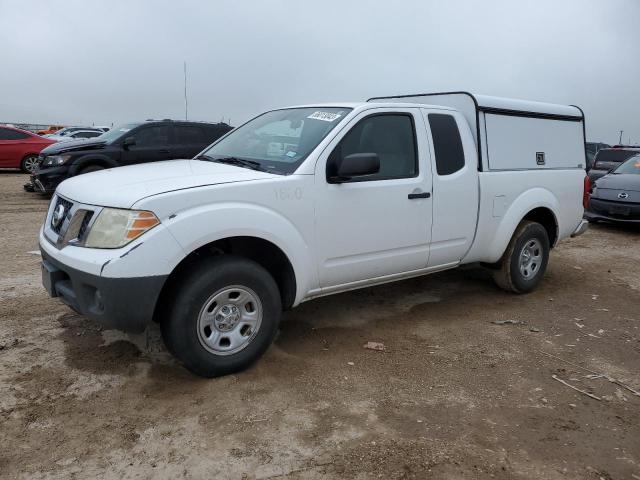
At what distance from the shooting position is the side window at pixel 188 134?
1101cm

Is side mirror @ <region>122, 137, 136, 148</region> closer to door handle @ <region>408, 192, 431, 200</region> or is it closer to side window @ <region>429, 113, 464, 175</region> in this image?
side window @ <region>429, 113, 464, 175</region>

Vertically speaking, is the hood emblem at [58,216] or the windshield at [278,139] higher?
the windshield at [278,139]

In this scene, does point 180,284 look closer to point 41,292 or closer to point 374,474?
point 374,474

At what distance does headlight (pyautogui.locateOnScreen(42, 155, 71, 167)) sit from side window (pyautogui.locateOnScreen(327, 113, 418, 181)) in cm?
819

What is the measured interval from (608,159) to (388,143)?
11688 millimetres

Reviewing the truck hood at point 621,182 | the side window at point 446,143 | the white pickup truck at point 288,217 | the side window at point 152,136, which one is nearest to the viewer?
the white pickup truck at point 288,217

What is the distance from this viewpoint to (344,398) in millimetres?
3375

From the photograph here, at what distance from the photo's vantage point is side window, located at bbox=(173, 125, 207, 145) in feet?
36.1

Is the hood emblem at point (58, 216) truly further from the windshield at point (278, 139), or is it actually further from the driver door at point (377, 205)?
the driver door at point (377, 205)

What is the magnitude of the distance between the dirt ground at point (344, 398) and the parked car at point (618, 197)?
524 centimetres

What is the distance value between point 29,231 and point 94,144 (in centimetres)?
326

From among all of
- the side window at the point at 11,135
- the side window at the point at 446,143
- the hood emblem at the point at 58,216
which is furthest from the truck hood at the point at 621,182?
the side window at the point at 11,135

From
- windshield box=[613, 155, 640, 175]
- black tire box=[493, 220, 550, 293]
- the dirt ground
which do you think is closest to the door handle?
the dirt ground

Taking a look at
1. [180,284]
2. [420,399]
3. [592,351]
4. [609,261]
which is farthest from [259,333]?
[609,261]
